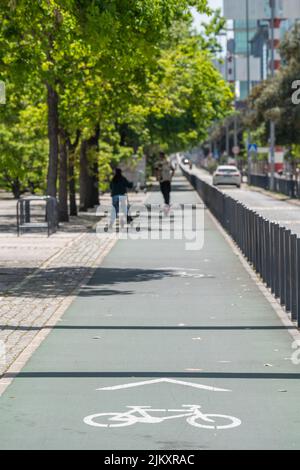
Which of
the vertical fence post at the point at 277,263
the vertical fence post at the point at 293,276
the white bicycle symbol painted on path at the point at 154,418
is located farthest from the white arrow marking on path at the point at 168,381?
the vertical fence post at the point at 277,263

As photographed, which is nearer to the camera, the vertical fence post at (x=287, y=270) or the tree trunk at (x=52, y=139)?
the vertical fence post at (x=287, y=270)

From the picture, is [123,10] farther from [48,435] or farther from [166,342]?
[48,435]

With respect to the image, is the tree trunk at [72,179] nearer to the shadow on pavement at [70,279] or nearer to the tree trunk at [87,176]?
the tree trunk at [87,176]

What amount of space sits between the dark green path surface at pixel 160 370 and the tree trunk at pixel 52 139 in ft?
57.4

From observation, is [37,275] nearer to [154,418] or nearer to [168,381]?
[168,381]

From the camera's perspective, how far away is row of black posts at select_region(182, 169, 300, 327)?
15117mm

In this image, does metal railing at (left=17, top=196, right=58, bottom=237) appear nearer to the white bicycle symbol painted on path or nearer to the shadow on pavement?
the shadow on pavement

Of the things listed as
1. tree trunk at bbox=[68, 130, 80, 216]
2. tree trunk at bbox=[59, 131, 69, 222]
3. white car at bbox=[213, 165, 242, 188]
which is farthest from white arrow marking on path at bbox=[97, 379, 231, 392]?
white car at bbox=[213, 165, 242, 188]

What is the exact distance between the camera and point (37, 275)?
2166cm

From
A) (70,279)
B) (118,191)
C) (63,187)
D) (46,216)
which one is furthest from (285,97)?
(70,279)

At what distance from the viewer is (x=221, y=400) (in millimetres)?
9906

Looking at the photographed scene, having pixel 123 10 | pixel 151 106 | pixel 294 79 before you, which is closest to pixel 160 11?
pixel 123 10

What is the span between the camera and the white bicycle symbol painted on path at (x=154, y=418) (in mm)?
8984

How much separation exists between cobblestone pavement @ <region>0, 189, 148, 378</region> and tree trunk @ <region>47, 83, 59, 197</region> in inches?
50.7
